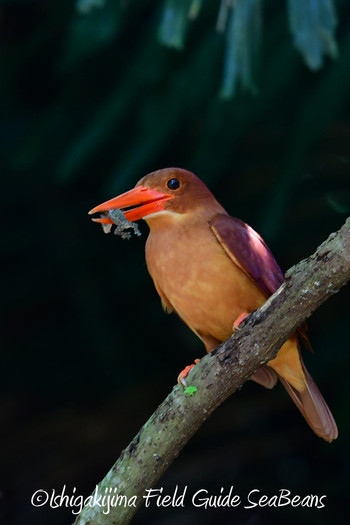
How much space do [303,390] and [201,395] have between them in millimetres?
868

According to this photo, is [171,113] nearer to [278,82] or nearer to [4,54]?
[278,82]

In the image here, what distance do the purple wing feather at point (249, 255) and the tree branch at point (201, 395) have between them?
49cm

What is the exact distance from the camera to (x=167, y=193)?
3064mm

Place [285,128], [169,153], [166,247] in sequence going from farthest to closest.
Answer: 1. [169,153]
2. [285,128]
3. [166,247]

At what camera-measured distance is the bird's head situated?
9.93 ft

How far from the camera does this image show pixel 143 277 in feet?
14.8

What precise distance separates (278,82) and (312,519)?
7.40 feet

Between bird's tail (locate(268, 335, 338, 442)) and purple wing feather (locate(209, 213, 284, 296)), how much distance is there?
11.2 inches

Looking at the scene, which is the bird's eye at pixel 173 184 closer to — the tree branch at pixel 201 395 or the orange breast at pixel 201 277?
the orange breast at pixel 201 277

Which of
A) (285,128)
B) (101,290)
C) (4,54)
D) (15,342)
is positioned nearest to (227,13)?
(285,128)

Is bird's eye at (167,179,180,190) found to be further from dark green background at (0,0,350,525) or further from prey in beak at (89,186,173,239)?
dark green background at (0,0,350,525)

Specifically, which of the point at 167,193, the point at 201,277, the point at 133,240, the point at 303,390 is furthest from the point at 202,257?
the point at 133,240

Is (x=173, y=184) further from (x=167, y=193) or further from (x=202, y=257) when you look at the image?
(x=202, y=257)

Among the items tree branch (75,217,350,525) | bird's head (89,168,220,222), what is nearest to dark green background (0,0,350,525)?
bird's head (89,168,220,222)
